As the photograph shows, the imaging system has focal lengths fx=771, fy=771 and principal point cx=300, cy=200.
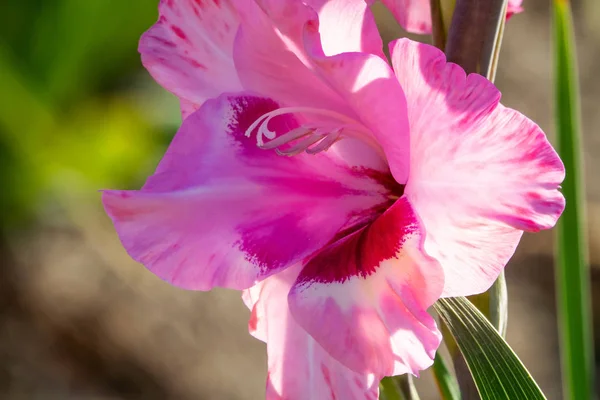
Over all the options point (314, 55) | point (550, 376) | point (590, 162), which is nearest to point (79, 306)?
point (550, 376)

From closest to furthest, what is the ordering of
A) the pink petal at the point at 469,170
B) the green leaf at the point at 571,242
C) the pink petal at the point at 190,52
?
1. the pink petal at the point at 469,170
2. the pink petal at the point at 190,52
3. the green leaf at the point at 571,242

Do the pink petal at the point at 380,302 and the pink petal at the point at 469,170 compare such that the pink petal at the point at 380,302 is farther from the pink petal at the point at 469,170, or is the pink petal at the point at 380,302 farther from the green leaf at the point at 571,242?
the green leaf at the point at 571,242

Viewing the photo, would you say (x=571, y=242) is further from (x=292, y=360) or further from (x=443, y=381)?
(x=292, y=360)

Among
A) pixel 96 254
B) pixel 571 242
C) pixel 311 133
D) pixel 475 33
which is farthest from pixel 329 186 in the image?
pixel 96 254

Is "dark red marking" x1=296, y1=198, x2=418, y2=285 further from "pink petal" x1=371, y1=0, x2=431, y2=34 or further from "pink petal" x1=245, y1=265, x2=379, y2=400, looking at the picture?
"pink petal" x1=371, y1=0, x2=431, y2=34

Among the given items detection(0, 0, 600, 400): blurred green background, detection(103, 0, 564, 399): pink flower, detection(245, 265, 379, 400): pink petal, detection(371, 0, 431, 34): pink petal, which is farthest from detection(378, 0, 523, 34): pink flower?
detection(0, 0, 600, 400): blurred green background

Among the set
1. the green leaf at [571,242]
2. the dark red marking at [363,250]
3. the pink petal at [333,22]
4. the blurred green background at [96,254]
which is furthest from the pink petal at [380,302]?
the blurred green background at [96,254]
